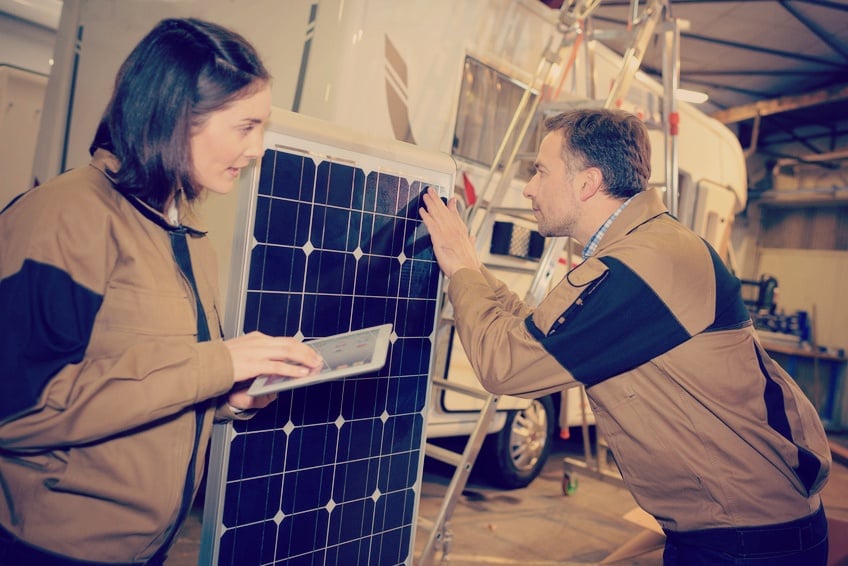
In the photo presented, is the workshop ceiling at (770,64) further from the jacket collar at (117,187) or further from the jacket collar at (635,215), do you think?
the jacket collar at (117,187)

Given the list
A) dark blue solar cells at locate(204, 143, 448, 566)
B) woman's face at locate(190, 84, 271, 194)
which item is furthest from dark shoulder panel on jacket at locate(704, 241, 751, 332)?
woman's face at locate(190, 84, 271, 194)

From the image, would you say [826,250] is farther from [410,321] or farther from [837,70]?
[410,321]

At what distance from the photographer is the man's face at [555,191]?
85.7 inches

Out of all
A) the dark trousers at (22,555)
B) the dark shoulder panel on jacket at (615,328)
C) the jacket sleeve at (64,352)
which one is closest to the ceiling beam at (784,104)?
the dark shoulder panel on jacket at (615,328)

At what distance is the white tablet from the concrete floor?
190 centimetres

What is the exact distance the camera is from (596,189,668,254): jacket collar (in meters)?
1.93

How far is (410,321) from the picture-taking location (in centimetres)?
219

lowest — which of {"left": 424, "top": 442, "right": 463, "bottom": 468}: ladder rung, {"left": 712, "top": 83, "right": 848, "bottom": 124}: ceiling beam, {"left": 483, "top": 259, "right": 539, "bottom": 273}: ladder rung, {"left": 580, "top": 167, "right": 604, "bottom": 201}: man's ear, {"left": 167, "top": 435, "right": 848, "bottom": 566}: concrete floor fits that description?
{"left": 167, "top": 435, "right": 848, "bottom": 566}: concrete floor

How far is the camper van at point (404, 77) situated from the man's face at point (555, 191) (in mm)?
844

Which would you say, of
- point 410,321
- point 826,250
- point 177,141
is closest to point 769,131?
point 826,250

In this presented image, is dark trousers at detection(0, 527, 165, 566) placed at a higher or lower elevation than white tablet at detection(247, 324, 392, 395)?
lower

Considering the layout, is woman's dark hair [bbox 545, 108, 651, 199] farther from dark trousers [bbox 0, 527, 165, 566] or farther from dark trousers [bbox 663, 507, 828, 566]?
dark trousers [bbox 0, 527, 165, 566]

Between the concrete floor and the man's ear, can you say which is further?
the concrete floor

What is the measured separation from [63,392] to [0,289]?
199mm
